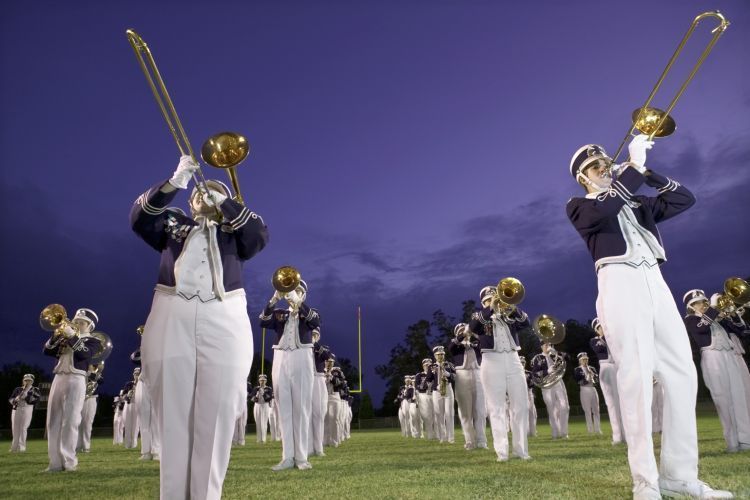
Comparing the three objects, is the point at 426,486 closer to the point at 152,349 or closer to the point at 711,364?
the point at 152,349

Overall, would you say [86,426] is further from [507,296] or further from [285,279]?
[507,296]

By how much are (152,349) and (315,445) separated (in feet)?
27.5

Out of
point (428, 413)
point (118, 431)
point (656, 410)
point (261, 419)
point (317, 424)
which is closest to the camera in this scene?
point (317, 424)

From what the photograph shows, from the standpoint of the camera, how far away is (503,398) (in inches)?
354

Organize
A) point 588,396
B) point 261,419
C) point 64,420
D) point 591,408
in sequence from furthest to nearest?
point 261,419 → point 588,396 → point 591,408 → point 64,420

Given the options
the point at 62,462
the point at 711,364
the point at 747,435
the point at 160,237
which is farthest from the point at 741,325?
the point at 62,462

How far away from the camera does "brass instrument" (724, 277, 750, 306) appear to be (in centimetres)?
932

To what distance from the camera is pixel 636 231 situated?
507 cm

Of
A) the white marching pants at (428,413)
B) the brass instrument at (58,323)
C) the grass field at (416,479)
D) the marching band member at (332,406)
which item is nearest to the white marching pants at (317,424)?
the grass field at (416,479)

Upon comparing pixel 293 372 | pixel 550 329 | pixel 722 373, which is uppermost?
pixel 550 329

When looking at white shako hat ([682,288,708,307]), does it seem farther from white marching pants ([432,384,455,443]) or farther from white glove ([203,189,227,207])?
white glove ([203,189,227,207])

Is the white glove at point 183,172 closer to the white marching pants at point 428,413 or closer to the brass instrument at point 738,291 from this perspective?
the brass instrument at point 738,291

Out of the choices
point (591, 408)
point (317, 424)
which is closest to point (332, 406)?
point (317, 424)

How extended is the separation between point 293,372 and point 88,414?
12.2 m
